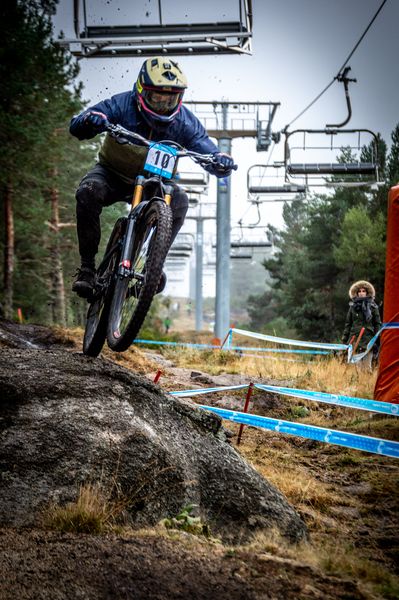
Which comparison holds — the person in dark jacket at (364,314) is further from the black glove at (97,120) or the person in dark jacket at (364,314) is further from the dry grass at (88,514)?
the dry grass at (88,514)

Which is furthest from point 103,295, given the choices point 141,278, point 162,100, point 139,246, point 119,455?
point 119,455

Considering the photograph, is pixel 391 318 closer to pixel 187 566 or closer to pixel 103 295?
pixel 103 295

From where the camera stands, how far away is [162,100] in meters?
4.73

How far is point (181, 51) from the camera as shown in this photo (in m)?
12.6

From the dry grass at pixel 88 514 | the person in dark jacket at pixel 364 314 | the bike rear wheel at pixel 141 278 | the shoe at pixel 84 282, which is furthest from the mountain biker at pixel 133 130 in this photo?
the person in dark jacket at pixel 364 314

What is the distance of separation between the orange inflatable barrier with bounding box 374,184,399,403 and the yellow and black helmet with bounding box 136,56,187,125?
3.01m

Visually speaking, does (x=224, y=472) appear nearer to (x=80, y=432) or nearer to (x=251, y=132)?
(x=80, y=432)

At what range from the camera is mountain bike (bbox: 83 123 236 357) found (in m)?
4.32

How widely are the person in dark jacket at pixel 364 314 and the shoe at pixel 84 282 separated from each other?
22.6 feet

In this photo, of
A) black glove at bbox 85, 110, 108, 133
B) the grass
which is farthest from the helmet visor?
the grass

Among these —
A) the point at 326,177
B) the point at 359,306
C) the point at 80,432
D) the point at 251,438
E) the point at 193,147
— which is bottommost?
the point at 251,438

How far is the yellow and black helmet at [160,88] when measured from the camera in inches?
180

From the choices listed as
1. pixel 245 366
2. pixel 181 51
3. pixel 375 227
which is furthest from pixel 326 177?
pixel 375 227

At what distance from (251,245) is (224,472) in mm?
30500
